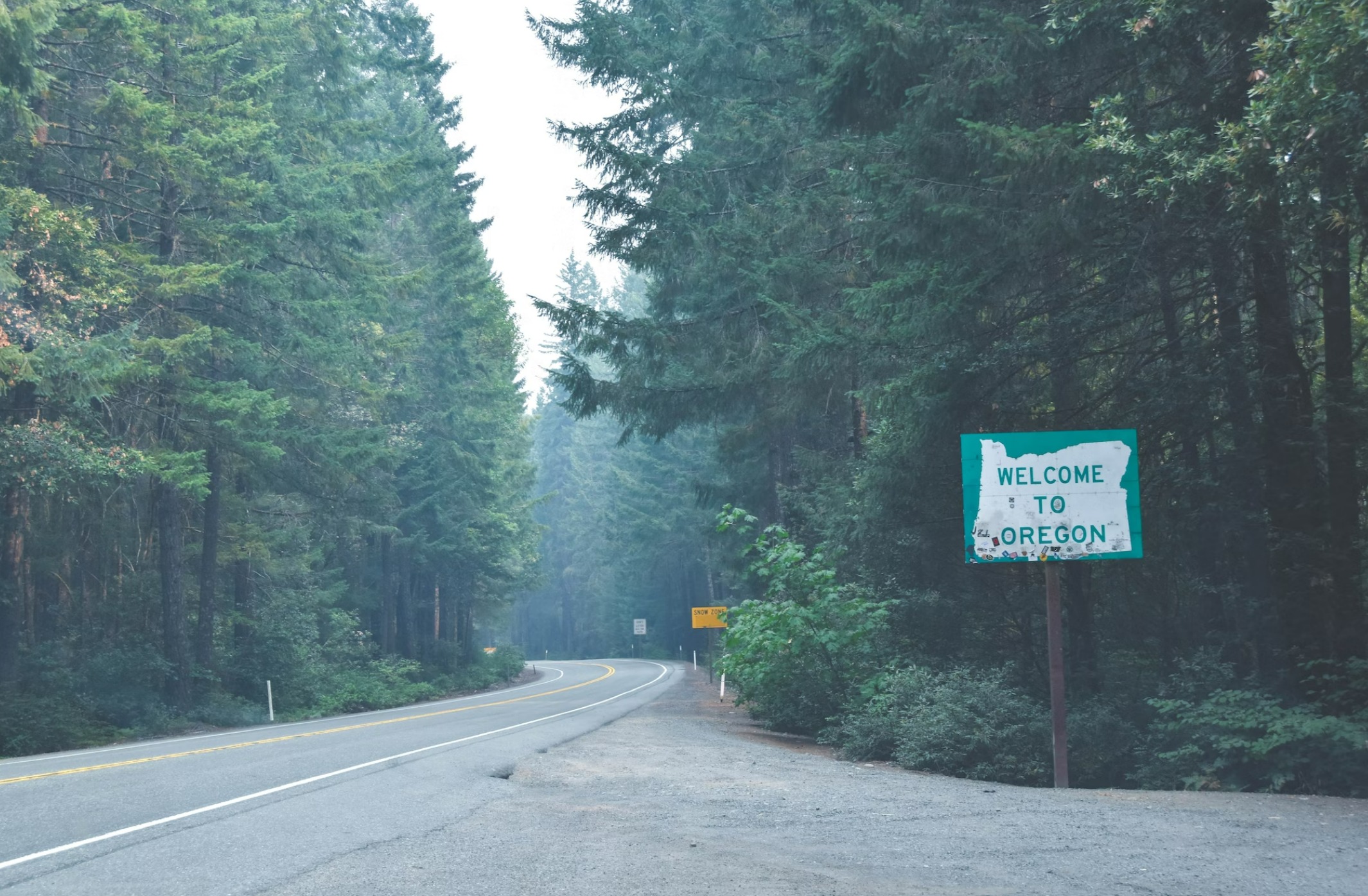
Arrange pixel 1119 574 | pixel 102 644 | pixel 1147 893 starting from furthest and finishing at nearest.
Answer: pixel 102 644, pixel 1119 574, pixel 1147 893

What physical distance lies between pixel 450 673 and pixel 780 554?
33503mm

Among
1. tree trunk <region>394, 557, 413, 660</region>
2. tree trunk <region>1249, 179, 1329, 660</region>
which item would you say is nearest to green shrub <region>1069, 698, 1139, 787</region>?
tree trunk <region>1249, 179, 1329, 660</region>

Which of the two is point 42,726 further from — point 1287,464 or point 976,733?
point 1287,464

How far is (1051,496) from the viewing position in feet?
37.8

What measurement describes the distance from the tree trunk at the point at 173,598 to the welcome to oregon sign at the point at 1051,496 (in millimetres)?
19694

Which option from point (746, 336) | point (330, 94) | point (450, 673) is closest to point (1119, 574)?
point (746, 336)

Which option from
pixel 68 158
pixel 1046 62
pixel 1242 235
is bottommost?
pixel 1242 235

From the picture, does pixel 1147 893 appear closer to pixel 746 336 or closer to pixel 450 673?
pixel 746 336

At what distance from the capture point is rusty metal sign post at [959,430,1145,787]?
11.4 meters

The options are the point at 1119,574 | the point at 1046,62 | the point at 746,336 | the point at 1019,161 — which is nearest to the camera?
the point at 1019,161

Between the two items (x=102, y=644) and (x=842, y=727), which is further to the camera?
(x=102, y=644)

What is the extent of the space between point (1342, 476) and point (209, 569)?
2482cm

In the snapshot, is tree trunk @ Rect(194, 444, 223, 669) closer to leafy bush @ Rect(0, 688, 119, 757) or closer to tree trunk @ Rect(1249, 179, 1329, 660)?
leafy bush @ Rect(0, 688, 119, 757)

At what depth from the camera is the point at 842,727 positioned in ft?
52.1
